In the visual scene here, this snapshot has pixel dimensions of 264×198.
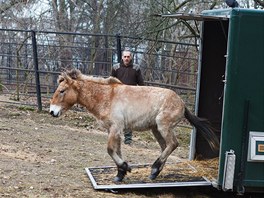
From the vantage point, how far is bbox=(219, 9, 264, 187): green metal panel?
5461 millimetres

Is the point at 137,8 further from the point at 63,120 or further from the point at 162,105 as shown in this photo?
the point at 162,105

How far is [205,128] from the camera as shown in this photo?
6.60m

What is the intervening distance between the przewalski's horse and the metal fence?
4.31 metres

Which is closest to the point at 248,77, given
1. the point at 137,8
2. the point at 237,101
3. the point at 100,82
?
the point at 237,101

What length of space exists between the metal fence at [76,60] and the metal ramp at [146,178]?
13.0 feet

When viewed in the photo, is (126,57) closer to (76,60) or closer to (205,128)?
(205,128)

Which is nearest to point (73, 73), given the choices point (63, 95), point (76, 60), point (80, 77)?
point (80, 77)

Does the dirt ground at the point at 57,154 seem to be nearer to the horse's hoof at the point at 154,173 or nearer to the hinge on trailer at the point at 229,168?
→ the horse's hoof at the point at 154,173

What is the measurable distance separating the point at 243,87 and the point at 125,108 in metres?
1.62

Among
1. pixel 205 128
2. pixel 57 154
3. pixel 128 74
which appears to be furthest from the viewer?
pixel 128 74

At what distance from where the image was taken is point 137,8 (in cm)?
1742

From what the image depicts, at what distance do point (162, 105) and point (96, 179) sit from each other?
4.30ft

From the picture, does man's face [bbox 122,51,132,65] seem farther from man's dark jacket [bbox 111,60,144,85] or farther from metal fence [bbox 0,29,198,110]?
metal fence [bbox 0,29,198,110]

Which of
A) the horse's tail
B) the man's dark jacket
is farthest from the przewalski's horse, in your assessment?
the man's dark jacket
